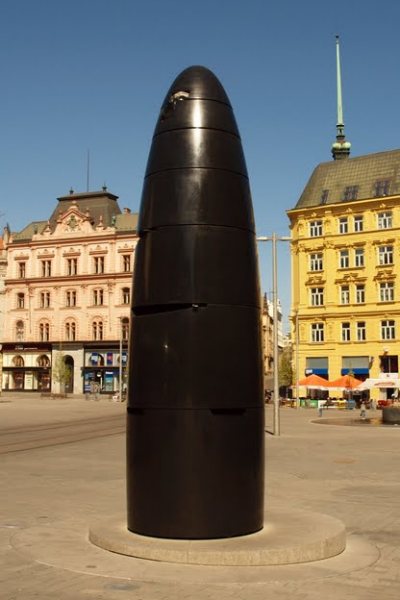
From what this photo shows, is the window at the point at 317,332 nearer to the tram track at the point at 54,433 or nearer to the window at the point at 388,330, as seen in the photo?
the window at the point at 388,330

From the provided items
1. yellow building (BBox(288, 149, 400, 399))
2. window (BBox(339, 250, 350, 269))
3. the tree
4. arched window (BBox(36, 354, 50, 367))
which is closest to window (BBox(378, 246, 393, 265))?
yellow building (BBox(288, 149, 400, 399))

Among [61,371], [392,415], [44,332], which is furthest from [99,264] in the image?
[392,415]

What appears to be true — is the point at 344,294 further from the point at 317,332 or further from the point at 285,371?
the point at 285,371

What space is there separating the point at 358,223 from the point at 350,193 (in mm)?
2934

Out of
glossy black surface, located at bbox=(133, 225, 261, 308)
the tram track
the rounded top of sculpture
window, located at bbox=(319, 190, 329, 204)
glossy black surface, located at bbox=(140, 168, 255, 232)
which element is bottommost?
the tram track

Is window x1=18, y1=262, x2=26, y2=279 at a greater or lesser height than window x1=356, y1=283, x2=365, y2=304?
greater

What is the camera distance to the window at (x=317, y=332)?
197 ft

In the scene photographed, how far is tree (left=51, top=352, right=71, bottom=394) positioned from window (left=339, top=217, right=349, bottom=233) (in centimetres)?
3062

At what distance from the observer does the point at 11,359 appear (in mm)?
77438

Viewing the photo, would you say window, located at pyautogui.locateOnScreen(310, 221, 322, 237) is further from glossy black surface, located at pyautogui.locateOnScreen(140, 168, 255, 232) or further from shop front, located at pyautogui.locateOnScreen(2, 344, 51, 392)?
glossy black surface, located at pyautogui.locateOnScreen(140, 168, 255, 232)

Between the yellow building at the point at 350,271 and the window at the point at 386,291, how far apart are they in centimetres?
8

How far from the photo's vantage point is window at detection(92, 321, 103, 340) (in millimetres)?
74600

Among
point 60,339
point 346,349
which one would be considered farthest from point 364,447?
point 60,339

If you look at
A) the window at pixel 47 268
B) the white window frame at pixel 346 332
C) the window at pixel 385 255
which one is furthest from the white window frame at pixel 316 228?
the window at pixel 47 268
